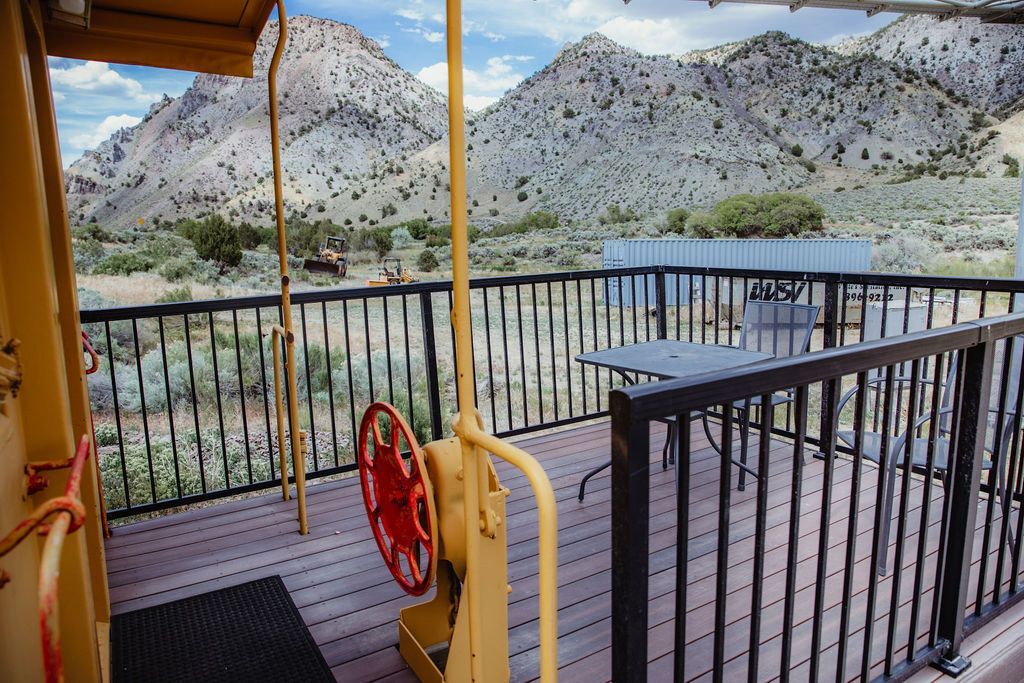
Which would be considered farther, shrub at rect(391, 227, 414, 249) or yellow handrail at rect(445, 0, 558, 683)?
shrub at rect(391, 227, 414, 249)

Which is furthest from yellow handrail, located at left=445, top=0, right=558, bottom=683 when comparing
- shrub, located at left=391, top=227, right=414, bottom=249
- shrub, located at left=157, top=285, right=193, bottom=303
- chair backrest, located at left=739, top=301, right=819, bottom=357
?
shrub, located at left=391, top=227, right=414, bottom=249

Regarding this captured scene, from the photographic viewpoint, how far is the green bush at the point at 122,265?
20.3 metres

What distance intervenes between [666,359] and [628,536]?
193 centimetres

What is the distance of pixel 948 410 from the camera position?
2.20 meters

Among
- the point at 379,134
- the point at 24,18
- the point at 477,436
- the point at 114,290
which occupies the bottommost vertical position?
the point at 114,290

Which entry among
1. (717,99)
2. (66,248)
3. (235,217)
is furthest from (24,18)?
(717,99)

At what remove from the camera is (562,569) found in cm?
238

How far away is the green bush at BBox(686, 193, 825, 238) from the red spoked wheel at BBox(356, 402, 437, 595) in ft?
93.6

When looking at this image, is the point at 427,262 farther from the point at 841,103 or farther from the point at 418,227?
the point at 841,103

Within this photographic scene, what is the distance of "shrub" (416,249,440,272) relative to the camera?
23.9m

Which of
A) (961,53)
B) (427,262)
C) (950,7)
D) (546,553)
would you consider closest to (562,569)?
(546,553)

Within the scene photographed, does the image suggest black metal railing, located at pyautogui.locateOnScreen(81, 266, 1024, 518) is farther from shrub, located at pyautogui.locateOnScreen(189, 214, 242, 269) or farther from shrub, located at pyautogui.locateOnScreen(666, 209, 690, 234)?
shrub, located at pyautogui.locateOnScreen(666, 209, 690, 234)

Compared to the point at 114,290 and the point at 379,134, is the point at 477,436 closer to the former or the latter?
the point at 114,290

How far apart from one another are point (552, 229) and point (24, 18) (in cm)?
3132
